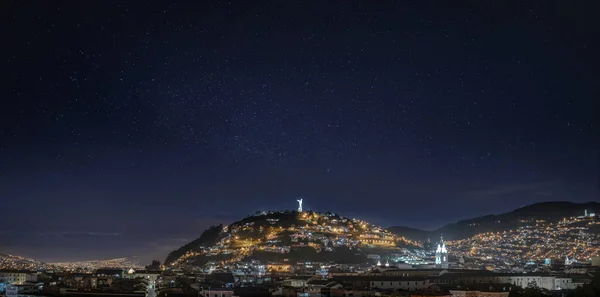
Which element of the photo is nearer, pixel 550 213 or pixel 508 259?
pixel 508 259

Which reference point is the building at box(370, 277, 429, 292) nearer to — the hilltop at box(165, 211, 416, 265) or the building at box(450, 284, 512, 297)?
the building at box(450, 284, 512, 297)

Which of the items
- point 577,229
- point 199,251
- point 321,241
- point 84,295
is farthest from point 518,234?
point 84,295

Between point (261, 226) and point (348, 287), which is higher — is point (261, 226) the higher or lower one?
→ the higher one

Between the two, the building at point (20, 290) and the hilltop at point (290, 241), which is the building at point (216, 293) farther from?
the hilltop at point (290, 241)

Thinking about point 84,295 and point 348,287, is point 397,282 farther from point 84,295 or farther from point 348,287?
point 84,295

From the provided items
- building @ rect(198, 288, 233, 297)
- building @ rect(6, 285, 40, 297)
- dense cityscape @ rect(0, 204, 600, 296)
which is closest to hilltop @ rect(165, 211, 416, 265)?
dense cityscape @ rect(0, 204, 600, 296)

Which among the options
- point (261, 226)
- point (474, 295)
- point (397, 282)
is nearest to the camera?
point (474, 295)

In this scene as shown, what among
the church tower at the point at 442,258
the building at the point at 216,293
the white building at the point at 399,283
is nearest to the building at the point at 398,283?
the white building at the point at 399,283

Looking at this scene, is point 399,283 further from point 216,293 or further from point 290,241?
point 290,241
